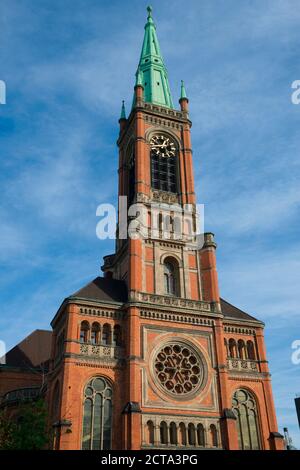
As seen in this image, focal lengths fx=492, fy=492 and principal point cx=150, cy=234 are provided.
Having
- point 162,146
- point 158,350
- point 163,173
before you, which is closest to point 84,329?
point 158,350

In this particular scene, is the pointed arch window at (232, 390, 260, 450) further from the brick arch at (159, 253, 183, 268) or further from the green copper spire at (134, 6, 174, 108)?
the green copper spire at (134, 6, 174, 108)

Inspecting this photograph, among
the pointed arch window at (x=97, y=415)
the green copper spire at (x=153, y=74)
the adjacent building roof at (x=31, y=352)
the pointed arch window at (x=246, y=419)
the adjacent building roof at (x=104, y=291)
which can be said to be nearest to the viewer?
the pointed arch window at (x=97, y=415)

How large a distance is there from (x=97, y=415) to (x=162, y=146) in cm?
2985

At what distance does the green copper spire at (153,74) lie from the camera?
60.0 meters

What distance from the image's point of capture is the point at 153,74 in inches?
2458

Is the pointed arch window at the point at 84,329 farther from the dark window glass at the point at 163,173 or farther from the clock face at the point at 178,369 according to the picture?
the dark window glass at the point at 163,173

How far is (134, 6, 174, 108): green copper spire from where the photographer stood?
5997 cm

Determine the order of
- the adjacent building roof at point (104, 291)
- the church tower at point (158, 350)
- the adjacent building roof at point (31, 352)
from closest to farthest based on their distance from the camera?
the church tower at point (158, 350) < the adjacent building roof at point (104, 291) < the adjacent building roof at point (31, 352)

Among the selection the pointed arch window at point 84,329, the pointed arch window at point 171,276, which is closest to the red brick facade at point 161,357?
the pointed arch window at point 84,329

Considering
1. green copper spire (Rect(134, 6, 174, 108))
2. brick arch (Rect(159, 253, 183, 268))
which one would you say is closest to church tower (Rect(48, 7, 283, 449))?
brick arch (Rect(159, 253, 183, 268))

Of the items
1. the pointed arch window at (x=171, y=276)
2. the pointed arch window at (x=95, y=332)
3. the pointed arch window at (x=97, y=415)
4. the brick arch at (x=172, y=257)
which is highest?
the brick arch at (x=172, y=257)

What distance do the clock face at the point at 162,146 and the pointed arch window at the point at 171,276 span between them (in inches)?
531

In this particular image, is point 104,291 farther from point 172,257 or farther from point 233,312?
point 233,312
